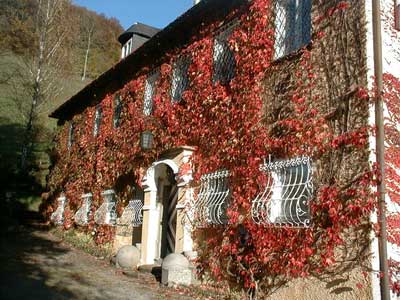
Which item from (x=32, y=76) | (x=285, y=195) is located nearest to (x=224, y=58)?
(x=285, y=195)

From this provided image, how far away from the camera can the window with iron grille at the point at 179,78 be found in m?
10.5

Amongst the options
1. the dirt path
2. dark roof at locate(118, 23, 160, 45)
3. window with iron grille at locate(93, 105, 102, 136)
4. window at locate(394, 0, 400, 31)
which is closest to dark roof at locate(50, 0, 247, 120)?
window with iron grille at locate(93, 105, 102, 136)

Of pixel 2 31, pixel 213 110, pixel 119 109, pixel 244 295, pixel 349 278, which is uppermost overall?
pixel 2 31

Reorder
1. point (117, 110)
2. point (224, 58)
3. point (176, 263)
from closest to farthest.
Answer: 1. point (176, 263)
2. point (224, 58)
3. point (117, 110)

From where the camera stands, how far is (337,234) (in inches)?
230

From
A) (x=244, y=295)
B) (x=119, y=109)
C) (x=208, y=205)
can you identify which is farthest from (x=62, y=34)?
(x=244, y=295)

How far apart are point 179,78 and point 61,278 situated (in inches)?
215

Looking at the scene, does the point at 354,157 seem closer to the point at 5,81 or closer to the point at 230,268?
the point at 230,268

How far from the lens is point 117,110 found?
14297 millimetres

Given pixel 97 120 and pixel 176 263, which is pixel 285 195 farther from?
pixel 97 120

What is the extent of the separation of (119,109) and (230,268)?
8064 mm

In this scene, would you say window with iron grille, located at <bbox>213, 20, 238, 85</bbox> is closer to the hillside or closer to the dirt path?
the dirt path

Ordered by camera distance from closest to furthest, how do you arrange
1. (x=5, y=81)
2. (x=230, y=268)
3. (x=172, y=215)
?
(x=230, y=268) < (x=172, y=215) < (x=5, y=81)

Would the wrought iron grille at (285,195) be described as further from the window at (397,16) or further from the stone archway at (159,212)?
the stone archway at (159,212)
